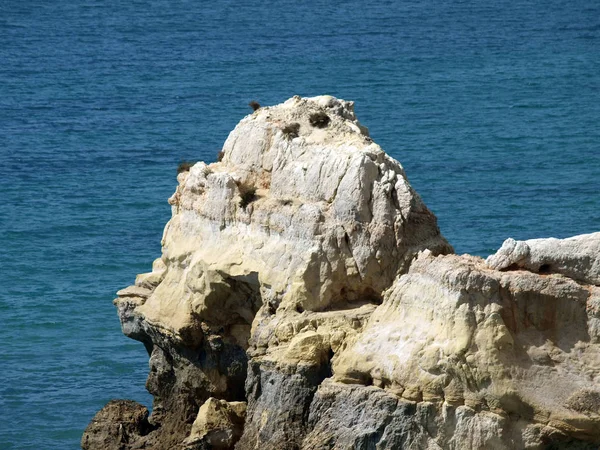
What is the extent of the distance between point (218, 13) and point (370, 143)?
102m

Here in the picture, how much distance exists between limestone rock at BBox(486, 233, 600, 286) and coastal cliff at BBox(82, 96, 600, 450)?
0.02 meters

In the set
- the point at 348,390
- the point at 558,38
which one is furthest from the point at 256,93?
the point at 348,390

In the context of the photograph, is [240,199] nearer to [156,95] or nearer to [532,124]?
[532,124]

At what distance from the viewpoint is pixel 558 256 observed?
96.9 ft

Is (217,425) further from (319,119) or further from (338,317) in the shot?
(319,119)

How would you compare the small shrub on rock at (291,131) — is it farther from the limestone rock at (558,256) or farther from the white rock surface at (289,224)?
the limestone rock at (558,256)

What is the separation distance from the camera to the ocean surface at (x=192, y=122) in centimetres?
5350

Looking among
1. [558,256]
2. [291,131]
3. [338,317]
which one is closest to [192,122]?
[291,131]

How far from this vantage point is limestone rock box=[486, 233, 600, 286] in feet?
96.7

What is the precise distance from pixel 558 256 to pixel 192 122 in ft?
212

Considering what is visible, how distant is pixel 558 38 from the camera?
124 m

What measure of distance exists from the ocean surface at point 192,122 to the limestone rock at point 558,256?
646 inches

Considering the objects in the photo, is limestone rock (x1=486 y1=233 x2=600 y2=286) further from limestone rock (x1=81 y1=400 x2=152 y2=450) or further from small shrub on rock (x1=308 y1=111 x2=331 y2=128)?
limestone rock (x1=81 y1=400 x2=152 y2=450)

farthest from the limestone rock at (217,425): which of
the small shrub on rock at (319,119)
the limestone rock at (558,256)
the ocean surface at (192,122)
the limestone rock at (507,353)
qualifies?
the ocean surface at (192,122)
